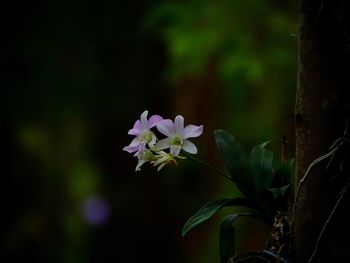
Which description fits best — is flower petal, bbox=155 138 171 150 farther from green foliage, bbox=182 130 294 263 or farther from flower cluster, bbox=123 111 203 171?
green foliage, bbox=182 130 294 263

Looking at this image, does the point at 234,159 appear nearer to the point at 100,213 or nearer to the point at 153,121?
the point at 153,121

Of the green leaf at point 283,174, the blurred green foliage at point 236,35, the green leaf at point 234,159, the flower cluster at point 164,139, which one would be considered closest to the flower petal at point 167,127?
the flower cluster at point 164,139

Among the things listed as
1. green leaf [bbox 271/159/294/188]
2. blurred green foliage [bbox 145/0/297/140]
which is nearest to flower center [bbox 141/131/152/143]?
green leaf [bbox 271/159/294/188]

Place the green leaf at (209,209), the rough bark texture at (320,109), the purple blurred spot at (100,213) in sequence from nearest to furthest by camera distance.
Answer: the rough bark texture at (320,109) → the green leaf at (209,209) → the purple blurred spot at (100,213)

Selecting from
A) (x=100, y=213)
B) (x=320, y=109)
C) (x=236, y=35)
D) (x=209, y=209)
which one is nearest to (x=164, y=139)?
(x=209, y=209)

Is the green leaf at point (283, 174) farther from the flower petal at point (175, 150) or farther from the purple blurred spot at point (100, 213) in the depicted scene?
the purple blurred spot at point (100, 213)

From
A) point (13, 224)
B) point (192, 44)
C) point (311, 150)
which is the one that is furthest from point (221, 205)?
point (13, 224)
